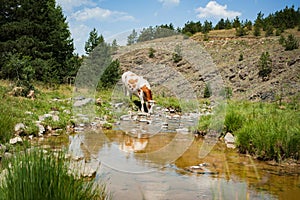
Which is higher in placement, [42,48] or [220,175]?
[42,48]

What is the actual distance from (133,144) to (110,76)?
6.06 meters

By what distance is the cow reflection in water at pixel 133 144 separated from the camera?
694 centimetres

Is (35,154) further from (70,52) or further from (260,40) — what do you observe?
(260,40)

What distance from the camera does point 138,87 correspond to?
39.9 feet

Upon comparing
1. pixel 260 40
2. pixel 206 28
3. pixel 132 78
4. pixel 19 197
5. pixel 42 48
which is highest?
pixel 206 28

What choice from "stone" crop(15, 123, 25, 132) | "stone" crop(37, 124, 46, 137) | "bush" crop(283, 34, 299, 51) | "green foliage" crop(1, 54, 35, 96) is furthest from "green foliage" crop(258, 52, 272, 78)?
"stone" crop(15, 123, 25, 132)

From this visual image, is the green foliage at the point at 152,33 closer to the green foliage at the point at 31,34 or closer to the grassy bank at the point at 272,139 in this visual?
the grassy bank at the point at 272,139

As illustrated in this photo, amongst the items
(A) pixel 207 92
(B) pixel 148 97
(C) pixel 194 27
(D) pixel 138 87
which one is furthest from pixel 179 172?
(C) pixel 194 27

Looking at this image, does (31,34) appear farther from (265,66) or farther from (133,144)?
(133,144)

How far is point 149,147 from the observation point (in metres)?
7.21

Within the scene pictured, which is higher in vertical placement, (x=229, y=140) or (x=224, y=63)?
(x=224, y=63)

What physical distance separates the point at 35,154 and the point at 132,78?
999 centimetres

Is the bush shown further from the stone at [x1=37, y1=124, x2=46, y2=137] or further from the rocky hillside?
the stone at [x1=37, y1=124, x2=46, y2=137]

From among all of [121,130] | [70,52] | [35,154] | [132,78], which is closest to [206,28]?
[70,52]
